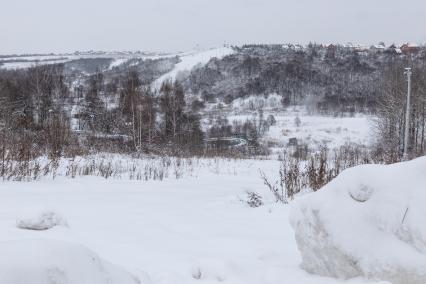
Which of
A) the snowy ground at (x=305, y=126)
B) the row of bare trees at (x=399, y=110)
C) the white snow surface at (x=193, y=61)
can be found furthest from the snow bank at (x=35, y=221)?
the white snow surface at (x=193, y=61)

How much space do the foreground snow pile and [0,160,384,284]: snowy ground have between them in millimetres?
156

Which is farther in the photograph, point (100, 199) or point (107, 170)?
point (107, 170)

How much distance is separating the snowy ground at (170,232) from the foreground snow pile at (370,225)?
0.16 m

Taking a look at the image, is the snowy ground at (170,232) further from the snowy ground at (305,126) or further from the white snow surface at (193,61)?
the white snow surface at (193,61)

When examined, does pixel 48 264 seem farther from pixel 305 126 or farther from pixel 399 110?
pixel 305 126

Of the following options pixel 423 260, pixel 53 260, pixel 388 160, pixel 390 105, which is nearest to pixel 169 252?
pixel 423 260

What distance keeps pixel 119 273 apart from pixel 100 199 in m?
4.76

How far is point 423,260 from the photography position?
2.80 m

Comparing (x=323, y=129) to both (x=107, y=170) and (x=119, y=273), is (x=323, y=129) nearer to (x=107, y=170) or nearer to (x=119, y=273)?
(x=107, y=170)

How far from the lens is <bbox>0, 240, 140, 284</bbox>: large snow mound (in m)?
1.49

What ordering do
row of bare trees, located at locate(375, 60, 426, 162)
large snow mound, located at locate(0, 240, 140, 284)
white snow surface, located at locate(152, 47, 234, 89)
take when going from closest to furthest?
1. large snow mound, located at locate(0, 240, 140, 284)
2. row of bare trees, located at locate(375, 60, 426, 162)
3. white snow surface, located at locate(152, 47, 234, 89)

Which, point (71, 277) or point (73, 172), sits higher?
point (71, 277)

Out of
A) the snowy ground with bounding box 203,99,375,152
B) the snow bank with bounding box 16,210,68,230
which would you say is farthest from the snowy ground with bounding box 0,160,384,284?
the snowy ground with bounding box 203,99,375,152

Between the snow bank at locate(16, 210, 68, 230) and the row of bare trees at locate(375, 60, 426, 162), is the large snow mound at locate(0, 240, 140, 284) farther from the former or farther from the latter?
the row of bare trees at locate(375, 60, 426, 162)
